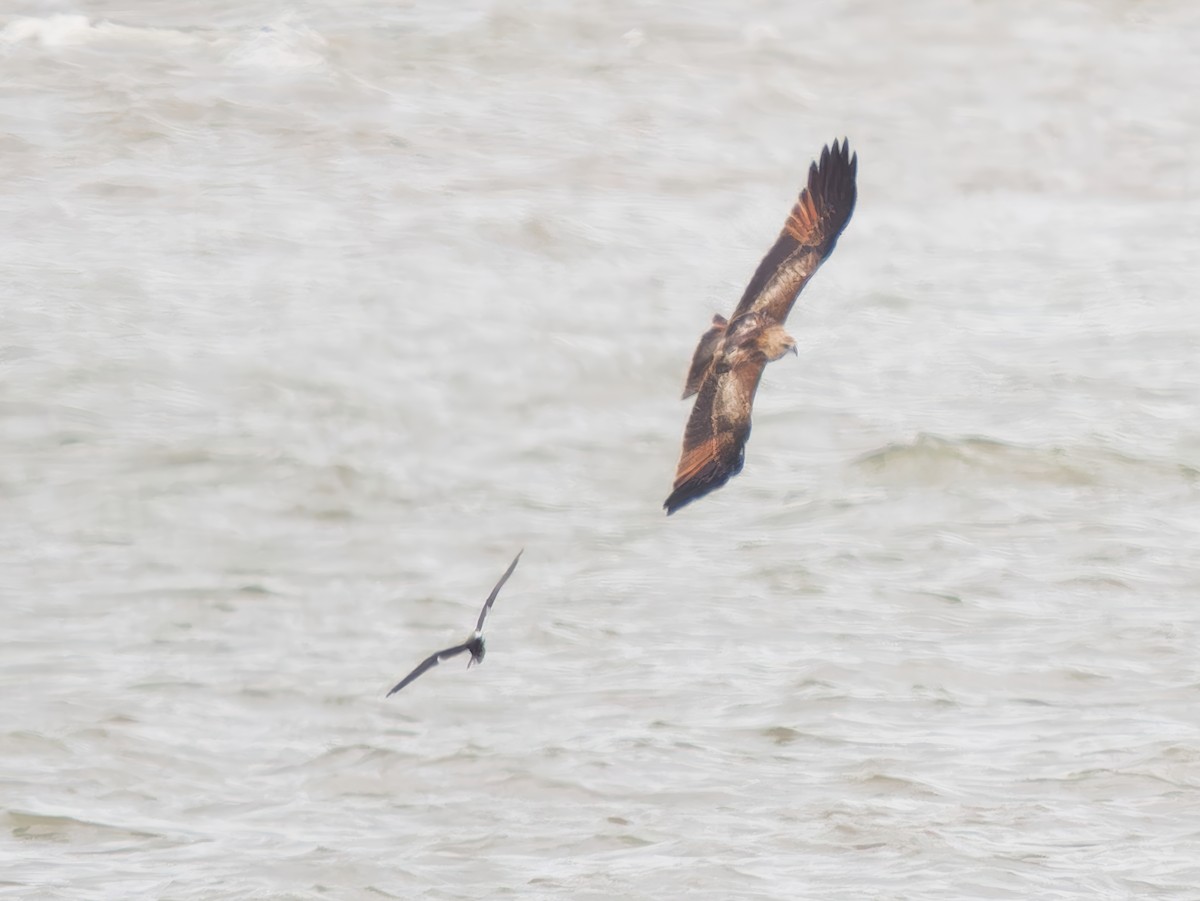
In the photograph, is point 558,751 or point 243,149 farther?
point 243,149

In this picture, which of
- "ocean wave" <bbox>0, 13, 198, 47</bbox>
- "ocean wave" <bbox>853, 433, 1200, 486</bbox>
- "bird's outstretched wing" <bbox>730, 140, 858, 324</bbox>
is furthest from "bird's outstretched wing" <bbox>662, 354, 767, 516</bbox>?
"ocean wave" <bbox>0, 13, 198, 47</bbox>

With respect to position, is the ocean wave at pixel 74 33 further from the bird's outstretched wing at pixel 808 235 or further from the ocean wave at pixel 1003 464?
the bird's outstretched wing at pixel 808 235

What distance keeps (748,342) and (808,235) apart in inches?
18.9

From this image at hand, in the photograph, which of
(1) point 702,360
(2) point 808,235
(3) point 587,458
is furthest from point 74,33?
(1) point 702,360

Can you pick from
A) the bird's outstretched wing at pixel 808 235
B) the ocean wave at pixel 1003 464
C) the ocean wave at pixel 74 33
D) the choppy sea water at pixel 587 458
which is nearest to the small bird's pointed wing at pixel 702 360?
the bird's outstretched wing at pixel 808 235

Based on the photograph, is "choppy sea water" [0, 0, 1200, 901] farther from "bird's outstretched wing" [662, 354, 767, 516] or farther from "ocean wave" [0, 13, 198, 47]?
"bird's outstretched wing" [662, 354, 767, 516]

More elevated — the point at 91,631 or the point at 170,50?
the point at 170,50

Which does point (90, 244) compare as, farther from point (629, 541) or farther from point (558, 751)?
point (558, 751)

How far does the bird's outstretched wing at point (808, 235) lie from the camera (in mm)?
6848

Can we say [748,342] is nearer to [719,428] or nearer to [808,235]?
[719,428]

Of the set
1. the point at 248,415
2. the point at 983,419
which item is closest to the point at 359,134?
the point at 248,415

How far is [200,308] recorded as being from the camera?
1611 cm

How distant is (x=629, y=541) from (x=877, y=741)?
9.92 ft

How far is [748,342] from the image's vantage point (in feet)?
21.6
